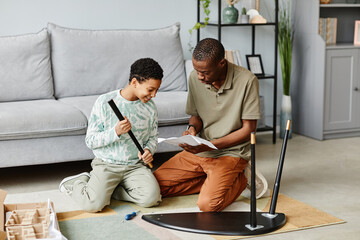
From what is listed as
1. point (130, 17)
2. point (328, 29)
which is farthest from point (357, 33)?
point (130, 17)

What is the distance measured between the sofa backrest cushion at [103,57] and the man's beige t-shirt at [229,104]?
1008 mm

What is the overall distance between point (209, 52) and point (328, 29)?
2218 millimetres

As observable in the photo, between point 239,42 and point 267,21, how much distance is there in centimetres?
30

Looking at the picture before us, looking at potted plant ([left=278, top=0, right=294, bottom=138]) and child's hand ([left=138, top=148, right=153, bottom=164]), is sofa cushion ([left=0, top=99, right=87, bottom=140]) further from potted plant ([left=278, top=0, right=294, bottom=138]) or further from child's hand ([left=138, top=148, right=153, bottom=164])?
potted plant ([left=278, top=0, right=294, bottom=138])

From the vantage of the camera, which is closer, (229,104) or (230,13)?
(229,104)

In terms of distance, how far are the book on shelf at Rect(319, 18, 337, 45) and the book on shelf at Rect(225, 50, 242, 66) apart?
74 cm

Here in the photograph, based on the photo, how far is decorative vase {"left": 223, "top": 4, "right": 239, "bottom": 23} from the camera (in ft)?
14.2

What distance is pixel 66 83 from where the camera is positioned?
12.7ft

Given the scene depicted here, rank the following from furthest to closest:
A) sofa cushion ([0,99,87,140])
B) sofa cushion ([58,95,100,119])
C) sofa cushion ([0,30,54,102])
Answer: sofa cushion ([0,30,54,102]) → sofa cushion ([58,95,100,119]) → sofa cushion ([0,99,87,140])

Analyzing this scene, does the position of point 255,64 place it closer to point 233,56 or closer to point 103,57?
point 233,56

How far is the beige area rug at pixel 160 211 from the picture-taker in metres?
2.51

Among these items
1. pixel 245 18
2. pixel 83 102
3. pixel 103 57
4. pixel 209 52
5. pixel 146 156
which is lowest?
pixel 146 156

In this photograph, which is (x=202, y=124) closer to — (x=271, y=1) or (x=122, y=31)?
(x=122, y=31)

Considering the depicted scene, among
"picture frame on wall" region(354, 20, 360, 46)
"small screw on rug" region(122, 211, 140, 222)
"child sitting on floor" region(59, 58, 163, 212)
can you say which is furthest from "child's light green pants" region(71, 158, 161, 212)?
"picture frame on wall" region(354, 20, 360, 46)
